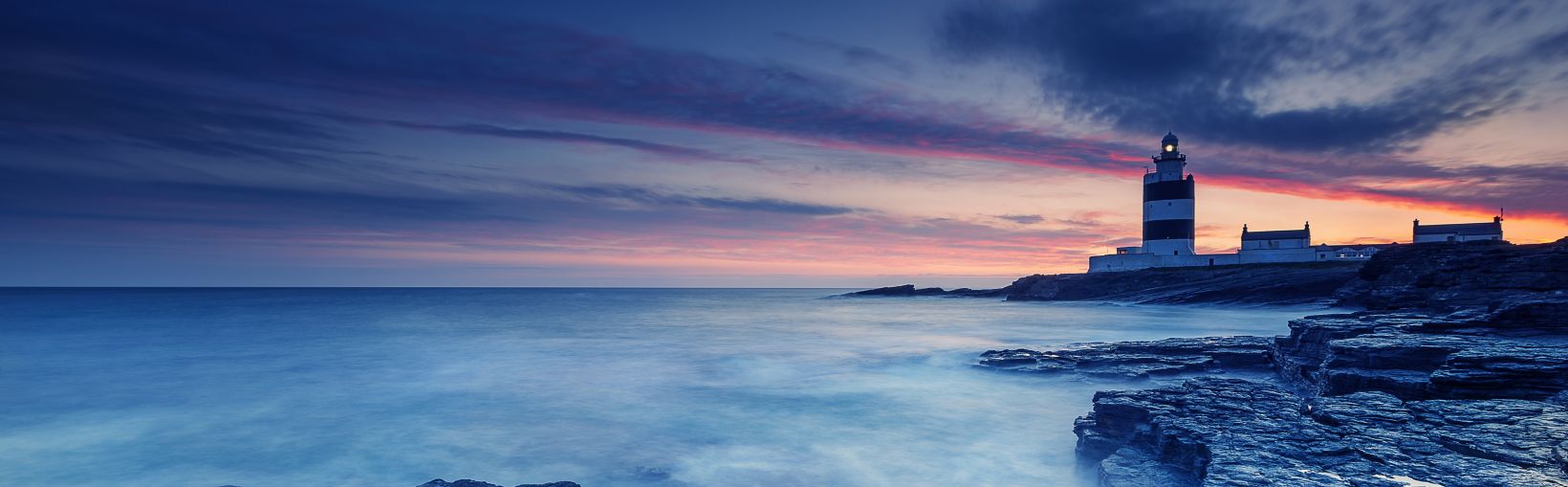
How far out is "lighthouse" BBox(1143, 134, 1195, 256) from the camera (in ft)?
149

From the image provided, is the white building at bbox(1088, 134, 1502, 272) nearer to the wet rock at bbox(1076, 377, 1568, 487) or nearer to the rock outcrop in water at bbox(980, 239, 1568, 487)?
the rock outcrop in water at bbox(980, 239, 1568, 487)

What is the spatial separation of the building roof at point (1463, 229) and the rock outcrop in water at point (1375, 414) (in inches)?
1659

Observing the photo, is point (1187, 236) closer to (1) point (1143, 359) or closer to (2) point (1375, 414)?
(1) point (1143, 359)

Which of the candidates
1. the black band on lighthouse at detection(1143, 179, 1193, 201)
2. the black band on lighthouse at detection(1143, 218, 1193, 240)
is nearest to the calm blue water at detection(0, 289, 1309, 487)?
the black band on lighthouse at detection(1143, 179, 1193, 201)

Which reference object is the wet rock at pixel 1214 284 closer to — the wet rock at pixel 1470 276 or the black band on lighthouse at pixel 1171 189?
the black band on lighthouse at pixel 1171 189

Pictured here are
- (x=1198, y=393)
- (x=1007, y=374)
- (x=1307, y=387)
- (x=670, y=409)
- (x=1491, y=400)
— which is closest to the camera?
(x=1491, y=400)

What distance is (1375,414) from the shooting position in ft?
18.0

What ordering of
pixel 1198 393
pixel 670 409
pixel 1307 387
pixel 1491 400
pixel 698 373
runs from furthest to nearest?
pixel 698 373
pixel 670 409
pixel 1307 387
pixel 1198 393
pixel 1491 400

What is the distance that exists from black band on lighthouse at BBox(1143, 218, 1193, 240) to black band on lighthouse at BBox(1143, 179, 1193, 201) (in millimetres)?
1816

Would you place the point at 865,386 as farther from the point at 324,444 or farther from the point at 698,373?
the point at 324,444

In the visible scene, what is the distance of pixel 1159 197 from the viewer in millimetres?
46562

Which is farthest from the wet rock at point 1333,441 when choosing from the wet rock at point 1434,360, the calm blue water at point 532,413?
the calm blue water at point 532,413

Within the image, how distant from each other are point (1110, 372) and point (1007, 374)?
206 centimetres

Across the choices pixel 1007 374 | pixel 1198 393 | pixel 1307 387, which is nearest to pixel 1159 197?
pixel 1007 374
